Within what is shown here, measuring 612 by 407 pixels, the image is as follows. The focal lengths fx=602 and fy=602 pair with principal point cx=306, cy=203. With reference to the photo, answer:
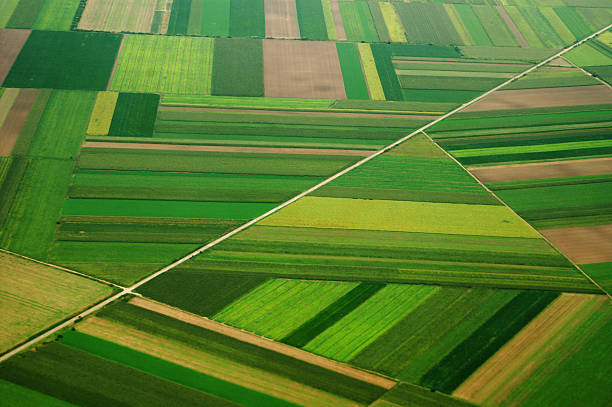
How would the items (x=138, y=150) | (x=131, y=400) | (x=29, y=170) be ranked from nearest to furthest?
(x=131, y=400)
(x=29, y=170)
(x=138, y=150)

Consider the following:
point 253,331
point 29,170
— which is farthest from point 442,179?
point 29,170

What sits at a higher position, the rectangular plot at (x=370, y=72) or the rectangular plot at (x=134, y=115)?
the rectangular plot at (x=370, y=72)

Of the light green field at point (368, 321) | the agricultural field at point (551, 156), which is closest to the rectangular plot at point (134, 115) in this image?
the light green field at point (368, 321)

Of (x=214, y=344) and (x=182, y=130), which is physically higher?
(x=182, y=130)

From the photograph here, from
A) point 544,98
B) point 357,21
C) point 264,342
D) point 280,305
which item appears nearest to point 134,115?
point 280,305

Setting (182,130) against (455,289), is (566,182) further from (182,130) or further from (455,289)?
(182,130)

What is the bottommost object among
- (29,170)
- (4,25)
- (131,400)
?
(131,400)

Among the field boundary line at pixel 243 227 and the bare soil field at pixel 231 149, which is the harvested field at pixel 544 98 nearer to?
the field boundary line at pixel 243 227
